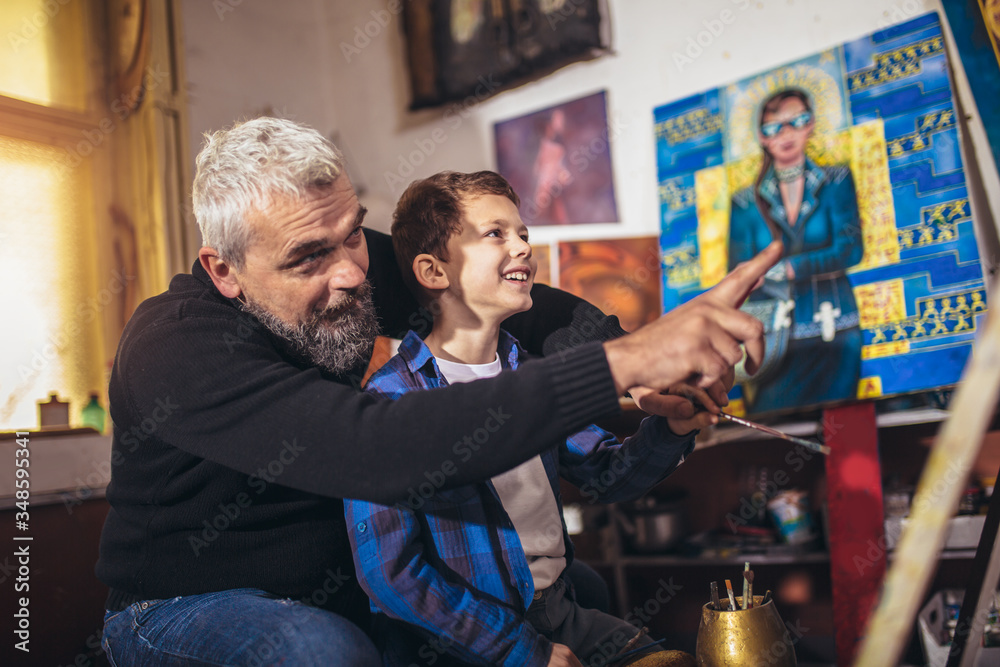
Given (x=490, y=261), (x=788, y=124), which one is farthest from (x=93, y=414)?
(x=788, y=124)

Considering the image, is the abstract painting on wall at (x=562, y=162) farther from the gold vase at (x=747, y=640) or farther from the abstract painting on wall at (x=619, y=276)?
the gold vase at (x=747, y=640)

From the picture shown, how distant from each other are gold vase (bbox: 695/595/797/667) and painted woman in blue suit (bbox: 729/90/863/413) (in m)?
1.50

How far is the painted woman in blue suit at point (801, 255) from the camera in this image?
8.53 ft

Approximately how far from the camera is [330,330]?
1473 mm

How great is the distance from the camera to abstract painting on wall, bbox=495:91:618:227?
3.47 metres

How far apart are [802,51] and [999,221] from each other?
1.02 meters

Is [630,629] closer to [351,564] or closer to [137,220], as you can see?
[351,564]

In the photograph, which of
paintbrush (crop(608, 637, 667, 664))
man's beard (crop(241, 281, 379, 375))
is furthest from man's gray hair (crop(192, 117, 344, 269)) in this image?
paintbrush (crop(608, 637, 667, 664))

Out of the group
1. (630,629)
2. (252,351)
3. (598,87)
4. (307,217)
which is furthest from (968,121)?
(252,351)

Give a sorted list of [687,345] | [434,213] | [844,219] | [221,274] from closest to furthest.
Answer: [687,345] < [221,274] < [434,213] < [844,219]

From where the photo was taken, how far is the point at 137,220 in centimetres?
344

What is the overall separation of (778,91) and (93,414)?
3.20 m

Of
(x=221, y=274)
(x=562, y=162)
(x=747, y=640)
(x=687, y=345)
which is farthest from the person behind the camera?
(x=562, y=162)

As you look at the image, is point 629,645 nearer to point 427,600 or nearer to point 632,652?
point 632,652
